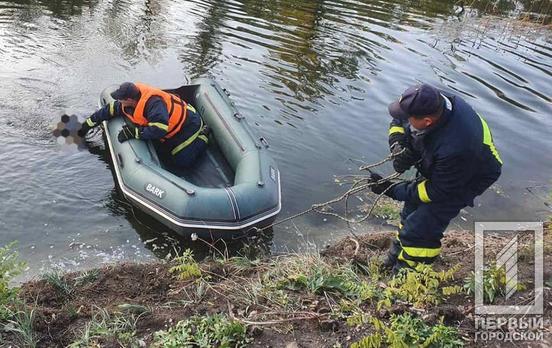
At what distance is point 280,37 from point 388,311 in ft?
32.8

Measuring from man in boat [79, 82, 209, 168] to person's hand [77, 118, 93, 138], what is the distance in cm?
3

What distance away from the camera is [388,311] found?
124 inches

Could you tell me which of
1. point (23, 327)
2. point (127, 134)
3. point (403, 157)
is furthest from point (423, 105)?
point (127, 134)

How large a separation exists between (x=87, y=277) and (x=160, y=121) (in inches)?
91.8

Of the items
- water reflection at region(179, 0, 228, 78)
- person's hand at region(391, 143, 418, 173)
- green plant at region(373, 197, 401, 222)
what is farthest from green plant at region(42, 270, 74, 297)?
water reflection at region(179, 0, 228, 78)

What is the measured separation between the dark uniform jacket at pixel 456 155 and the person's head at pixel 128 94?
3.49 meters

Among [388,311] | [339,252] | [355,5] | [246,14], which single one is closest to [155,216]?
[339,252]

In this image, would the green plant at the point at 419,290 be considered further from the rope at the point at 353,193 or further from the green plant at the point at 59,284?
the green plant at the point at 59,284

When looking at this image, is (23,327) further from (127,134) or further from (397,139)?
(127,134)

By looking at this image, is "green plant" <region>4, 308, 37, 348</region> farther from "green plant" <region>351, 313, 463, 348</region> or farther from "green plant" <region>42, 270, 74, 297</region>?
"green plant" <region>351, 313, 463, 348</region>

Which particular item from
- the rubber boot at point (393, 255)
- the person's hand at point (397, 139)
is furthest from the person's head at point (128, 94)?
the rubber boot at point (393, 255)

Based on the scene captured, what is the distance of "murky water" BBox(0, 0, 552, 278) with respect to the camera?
5969 mm

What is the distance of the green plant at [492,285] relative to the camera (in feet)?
10.7

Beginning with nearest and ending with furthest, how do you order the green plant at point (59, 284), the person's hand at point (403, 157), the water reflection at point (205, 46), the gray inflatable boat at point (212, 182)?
the person's hand at point (403, 157)
the green plant at point (59, 284)
the gray inflatable boat at point (212, 182)
the water reflection at point (205, 46)
